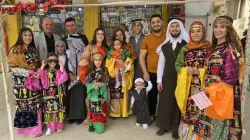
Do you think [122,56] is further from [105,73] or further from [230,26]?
[230,26]

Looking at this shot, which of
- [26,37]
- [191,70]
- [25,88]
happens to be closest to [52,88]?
[25,88]

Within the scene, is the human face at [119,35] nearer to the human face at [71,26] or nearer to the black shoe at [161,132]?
the human face at [71,26]

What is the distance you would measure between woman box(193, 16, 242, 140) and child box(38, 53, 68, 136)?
6.65 ft

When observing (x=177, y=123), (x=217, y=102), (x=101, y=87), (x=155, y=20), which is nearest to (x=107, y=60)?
(x=101, y=87)

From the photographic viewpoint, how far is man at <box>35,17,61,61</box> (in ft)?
12.6

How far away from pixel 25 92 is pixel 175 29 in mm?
2269

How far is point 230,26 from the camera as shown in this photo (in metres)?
2.65

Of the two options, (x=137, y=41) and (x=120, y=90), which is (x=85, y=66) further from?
(x=137, y=41)

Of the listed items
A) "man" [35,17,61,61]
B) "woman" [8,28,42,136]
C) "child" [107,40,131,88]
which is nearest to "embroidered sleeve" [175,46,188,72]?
"child" [107,40,131,88]

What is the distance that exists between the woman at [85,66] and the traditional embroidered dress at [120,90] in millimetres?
202

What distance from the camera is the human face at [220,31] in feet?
8.71

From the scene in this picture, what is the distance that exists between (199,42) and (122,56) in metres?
1.28

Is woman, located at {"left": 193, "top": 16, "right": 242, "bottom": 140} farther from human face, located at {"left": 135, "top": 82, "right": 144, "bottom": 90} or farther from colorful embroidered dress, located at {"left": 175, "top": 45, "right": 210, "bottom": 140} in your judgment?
human face, located at {"left": 135, "top": 82, "right": 144, "bottom": 90}

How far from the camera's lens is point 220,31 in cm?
267
